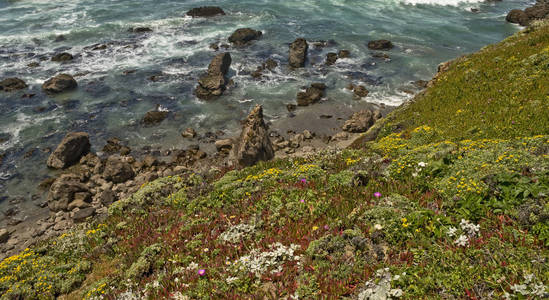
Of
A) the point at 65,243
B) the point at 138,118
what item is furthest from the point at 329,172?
the point at 138,118

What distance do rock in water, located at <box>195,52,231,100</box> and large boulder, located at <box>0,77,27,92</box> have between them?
69.7ft

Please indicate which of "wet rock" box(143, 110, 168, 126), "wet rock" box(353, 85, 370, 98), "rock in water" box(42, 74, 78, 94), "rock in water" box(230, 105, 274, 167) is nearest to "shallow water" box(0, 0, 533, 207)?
"wet rock" box(353, 85, 370, 98)

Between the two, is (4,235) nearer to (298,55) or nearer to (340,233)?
(340,233)

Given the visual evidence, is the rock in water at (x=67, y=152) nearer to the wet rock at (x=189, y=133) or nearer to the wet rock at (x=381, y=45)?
the wet rock at (x=189, y=133)

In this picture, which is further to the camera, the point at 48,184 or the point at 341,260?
the point at 48,184

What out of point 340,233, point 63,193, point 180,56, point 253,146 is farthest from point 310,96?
point 340,233

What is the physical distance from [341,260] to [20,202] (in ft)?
90.5

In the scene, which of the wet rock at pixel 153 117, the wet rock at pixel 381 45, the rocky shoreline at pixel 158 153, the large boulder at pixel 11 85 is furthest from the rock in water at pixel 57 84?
the wet rock at pixel 381 45

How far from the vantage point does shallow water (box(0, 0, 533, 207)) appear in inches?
1312

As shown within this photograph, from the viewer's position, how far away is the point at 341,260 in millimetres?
7547

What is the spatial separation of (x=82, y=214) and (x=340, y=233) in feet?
72.1

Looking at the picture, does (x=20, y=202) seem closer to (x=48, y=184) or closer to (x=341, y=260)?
(x=48, y=184)

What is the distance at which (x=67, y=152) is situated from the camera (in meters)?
28.2

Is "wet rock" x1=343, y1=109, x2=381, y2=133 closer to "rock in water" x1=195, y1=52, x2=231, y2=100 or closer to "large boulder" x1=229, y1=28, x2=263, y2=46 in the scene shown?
"rock in water" x1=195, y1=52, x2=231, y2=100
